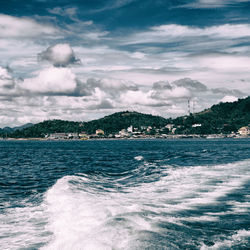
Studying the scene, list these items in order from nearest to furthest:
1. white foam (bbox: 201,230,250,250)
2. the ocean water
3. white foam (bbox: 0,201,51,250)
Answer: white foam (bbox: 201,230,250,250) < the ocean water < white foam (bbox: 0,201,51,250)

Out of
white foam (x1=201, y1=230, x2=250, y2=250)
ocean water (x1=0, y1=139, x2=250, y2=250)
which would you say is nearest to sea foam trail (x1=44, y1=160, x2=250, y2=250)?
ocean water (x1=0, y1=139, x2=250, y2=250)

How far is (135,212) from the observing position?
1547 centimetres

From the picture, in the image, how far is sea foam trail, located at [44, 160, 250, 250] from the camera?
1172cm

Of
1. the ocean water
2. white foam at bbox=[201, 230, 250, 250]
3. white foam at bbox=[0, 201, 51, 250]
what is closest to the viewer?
white foam at bbox=[201, 230, 250, 250]

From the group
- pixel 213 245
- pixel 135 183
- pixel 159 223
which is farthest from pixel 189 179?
pixel 213 245

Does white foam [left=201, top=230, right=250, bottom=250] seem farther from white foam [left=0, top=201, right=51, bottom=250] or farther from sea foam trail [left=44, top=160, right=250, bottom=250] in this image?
white foam [left=0, top=201, right=51, bottom=250]

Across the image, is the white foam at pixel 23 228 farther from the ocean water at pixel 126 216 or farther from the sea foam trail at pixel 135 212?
the sea foam trail at pixel 135 212

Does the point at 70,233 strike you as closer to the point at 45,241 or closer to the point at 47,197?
the point at 45,241

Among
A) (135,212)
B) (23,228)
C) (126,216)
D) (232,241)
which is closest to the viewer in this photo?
(232,241)

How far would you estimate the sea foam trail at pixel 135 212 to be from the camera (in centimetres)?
1172

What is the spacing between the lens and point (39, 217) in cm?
1573

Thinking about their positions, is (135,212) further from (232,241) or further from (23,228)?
(23,228)

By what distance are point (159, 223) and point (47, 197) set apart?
9.79 m

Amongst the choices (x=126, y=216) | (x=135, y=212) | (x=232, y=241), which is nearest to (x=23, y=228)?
(x=126, y=216)
